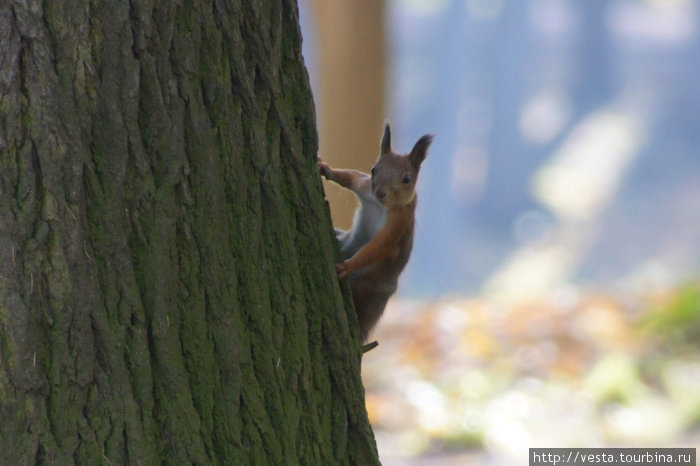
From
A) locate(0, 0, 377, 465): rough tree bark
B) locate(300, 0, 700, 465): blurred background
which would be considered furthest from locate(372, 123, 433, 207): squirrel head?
locate(300, 0, 700, 465): blurred background

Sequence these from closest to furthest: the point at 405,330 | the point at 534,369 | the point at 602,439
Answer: the point at 602,439 → the point at 534,369 → the point at 405,330

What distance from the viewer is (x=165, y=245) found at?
200cm

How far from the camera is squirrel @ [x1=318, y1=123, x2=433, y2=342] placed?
298cm

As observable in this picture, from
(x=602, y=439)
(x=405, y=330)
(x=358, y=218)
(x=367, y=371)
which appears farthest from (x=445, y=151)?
(x=358, y=218)

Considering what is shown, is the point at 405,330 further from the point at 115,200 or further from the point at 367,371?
the point at 115,200

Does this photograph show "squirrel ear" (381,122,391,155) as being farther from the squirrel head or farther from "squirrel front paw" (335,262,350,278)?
"squirrel front paw" (335,262,350,278)

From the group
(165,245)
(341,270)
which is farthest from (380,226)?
(165,245)

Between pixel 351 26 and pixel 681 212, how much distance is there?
370 centimetres

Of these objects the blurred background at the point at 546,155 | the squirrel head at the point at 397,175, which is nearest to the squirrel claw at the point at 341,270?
the squirrel head at the point at 397,175

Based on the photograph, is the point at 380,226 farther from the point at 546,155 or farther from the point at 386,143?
the point at 546,155

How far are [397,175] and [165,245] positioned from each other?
1339mm

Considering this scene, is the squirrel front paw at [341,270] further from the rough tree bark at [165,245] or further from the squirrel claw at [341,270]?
the rough tree bark at [165,245]

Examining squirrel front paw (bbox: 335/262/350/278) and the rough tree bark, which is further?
squirrel front paw (bbox: 335/262/350/278)

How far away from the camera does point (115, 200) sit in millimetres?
1932
